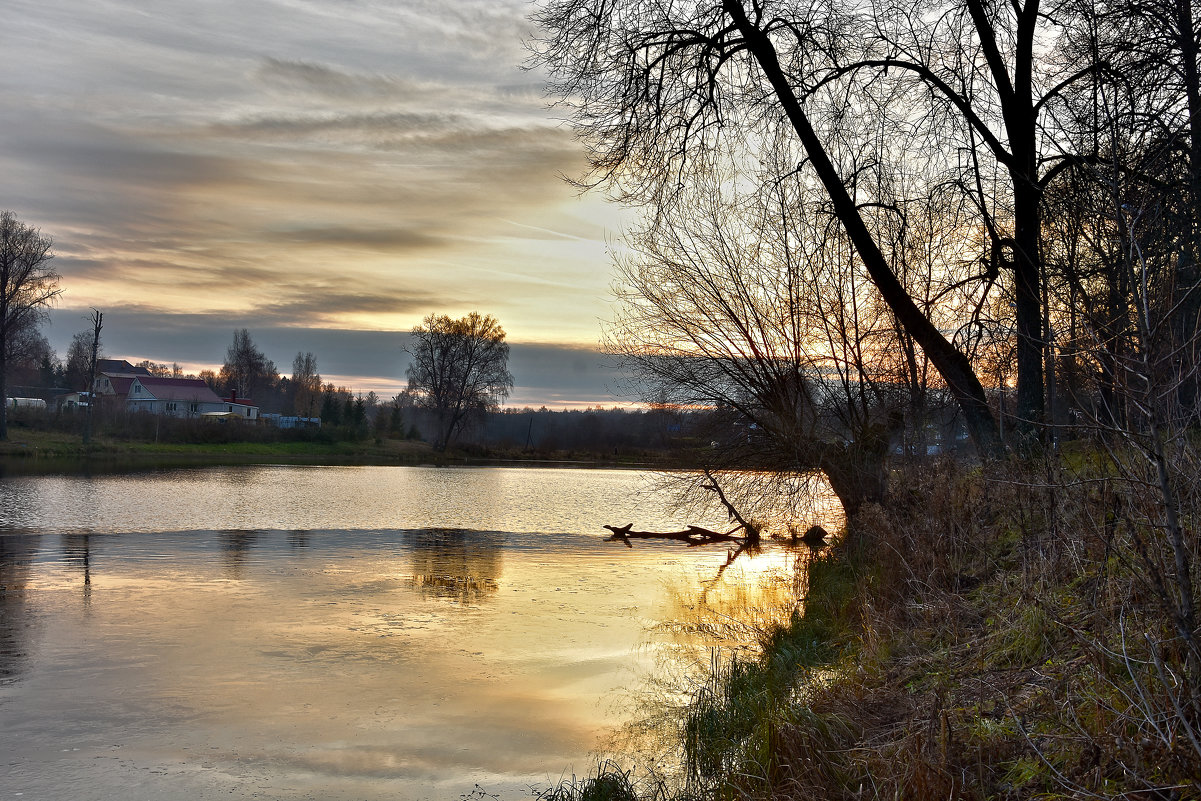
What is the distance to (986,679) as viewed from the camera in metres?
5.30

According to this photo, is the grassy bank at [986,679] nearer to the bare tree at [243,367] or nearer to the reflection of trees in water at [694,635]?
the reflection of trees in water at [694,635]

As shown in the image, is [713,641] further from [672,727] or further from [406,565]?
[406,565]

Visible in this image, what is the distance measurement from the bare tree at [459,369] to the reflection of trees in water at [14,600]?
53.9m

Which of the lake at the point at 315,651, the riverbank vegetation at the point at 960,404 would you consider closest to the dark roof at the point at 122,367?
the lake at the point at 315,651

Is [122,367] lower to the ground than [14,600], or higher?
higher

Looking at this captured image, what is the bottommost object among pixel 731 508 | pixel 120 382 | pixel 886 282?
pixel 731 508

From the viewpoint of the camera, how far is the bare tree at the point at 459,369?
7206cm

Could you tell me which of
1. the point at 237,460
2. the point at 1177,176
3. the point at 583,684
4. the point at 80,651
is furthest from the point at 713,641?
the point at 237,460

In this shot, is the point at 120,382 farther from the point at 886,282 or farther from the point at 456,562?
the point at 886,282

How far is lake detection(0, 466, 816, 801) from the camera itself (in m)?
6.62

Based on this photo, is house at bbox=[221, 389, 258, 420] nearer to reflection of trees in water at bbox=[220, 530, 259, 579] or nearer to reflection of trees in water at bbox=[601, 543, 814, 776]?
reflection of trees in water at bbox=[220, 530, 259, 579]

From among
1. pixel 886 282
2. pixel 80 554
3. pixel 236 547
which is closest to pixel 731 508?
pixel 886 282

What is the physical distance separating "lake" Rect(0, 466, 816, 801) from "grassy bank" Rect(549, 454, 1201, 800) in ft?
4.75

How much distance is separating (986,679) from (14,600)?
40.1 ft
